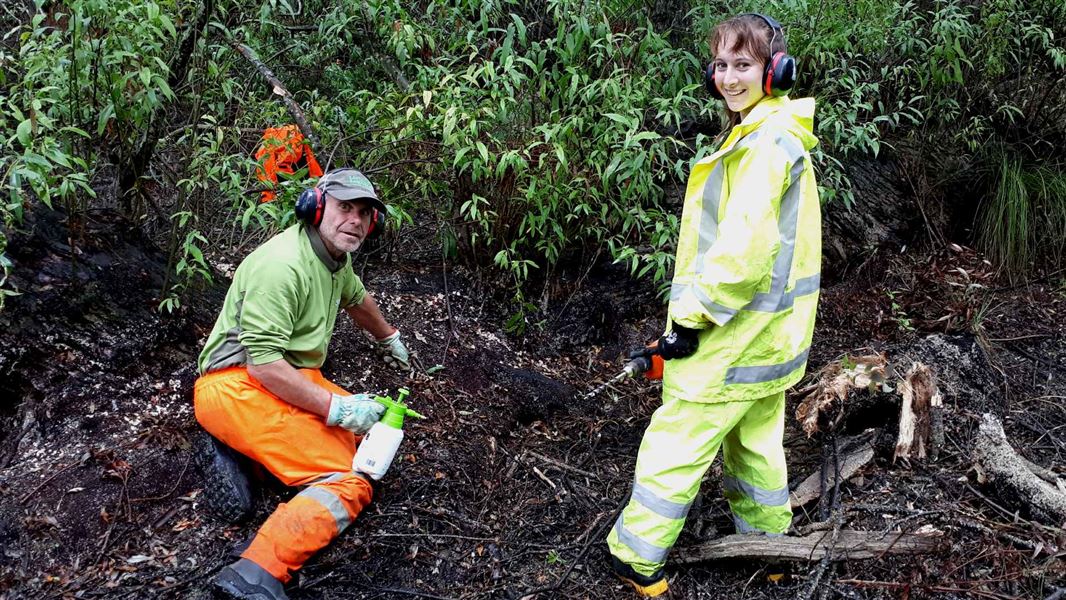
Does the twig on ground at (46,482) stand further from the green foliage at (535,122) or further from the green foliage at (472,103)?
the green foliage at (535,122)

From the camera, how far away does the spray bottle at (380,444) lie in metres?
2.94

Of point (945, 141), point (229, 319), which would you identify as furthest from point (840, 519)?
point (945, 141)

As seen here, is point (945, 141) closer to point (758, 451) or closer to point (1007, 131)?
point (1007, 131)

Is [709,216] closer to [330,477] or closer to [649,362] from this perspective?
[649,362]

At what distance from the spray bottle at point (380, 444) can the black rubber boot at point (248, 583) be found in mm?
522

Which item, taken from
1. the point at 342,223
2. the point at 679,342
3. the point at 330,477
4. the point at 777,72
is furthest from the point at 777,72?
the point at 330,477

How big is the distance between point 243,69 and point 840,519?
465 centimetres

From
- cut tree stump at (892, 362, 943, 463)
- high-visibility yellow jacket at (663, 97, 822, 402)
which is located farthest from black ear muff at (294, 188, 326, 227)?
cut tree stump at (892, 362, 943, 463)

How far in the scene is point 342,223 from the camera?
2934 mm

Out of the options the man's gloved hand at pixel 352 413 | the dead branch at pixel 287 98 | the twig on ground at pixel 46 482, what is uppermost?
the dead branch at pixel 287 98

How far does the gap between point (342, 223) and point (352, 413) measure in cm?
75

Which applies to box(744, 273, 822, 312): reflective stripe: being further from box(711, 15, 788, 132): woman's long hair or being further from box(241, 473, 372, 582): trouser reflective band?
box(241, 473, 372, 582): trouser reflective band

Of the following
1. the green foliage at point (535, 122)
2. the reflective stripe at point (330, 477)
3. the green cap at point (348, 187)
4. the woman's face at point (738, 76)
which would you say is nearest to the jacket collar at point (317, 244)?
the green cap at point (348, 187)

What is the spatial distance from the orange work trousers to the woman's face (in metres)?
1.96
